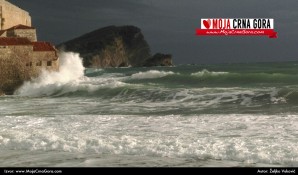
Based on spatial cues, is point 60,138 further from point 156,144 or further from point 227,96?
point 227,96

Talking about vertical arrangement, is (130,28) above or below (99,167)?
above

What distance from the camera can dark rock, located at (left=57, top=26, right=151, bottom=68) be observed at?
159375 mm

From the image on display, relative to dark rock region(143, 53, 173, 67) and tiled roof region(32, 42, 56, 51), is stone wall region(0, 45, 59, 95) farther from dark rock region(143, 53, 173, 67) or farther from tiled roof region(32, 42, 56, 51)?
dark rock region(143, 53, 173, 67)

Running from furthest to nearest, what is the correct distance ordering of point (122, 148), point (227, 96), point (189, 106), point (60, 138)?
point (227, 96)
point (189, 106)
point (60, 138)
point (122, 148)

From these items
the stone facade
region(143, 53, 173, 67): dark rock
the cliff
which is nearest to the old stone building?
the stone facade

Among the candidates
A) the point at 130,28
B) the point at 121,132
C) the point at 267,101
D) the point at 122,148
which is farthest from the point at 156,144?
the point at 130,28

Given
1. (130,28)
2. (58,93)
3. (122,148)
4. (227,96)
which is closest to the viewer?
(122,148)

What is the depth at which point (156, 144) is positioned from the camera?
7711 millimetres

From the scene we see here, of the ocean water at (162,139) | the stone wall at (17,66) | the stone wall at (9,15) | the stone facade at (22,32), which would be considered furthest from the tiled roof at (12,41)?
the stone wall at (9,15)

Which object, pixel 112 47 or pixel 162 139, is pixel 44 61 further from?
pixel 112 47

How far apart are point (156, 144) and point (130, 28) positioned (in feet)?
574

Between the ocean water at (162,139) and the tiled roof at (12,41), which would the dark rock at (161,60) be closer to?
the tiled roof at (12,41)

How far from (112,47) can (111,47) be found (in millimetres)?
724

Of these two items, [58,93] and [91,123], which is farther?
[58,93]
